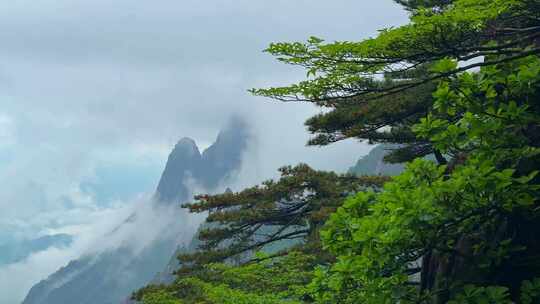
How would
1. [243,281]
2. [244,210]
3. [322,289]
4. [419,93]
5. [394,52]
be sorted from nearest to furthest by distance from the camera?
[322,289] → [394,52] → [243,281] → [419,93] → [244,210]

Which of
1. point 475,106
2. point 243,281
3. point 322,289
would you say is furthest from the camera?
point 243,281

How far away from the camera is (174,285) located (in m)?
17.7

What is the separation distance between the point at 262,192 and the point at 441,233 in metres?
13.6

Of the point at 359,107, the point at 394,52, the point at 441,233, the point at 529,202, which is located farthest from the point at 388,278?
the point at 359,107

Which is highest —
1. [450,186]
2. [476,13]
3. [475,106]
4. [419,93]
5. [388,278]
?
[419,93]

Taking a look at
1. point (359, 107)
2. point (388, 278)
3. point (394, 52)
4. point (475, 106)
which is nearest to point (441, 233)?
point (388, 278)

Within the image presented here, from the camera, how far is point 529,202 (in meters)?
4.78

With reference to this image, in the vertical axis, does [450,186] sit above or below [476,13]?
below

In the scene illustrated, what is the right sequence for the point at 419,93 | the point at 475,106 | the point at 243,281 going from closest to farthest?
the point at 475,106
the point at 243,281
the point at 419,93

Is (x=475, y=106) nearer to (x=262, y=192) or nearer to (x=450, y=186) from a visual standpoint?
(x=450, y=186)

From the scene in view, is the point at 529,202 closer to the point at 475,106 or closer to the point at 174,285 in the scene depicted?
the point at 475,106

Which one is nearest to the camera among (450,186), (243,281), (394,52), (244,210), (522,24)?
(450,186)

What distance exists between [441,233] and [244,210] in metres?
14.0

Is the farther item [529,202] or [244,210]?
[244,210]
